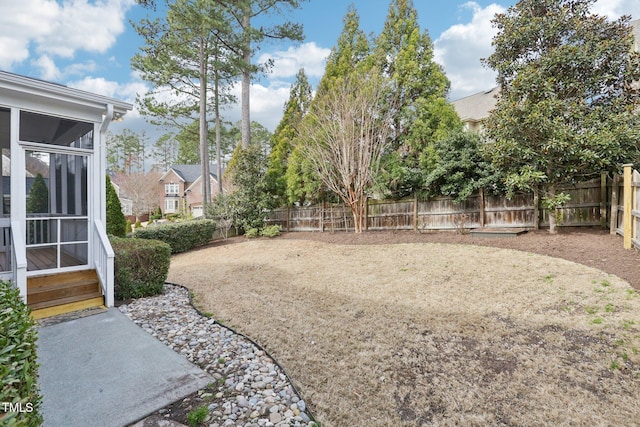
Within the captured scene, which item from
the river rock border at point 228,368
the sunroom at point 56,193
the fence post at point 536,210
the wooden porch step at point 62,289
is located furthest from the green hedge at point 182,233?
the fence post at point 536,210

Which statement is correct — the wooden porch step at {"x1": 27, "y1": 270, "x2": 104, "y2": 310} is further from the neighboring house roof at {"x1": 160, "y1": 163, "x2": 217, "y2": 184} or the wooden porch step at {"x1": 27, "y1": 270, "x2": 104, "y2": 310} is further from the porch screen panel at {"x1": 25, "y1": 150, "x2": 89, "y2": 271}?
the neighboring house roof at {"x1": 160, "y1": 163, "x2": 217, "y2": 184}

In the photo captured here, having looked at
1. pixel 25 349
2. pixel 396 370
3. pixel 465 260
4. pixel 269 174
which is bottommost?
pixel 396 370

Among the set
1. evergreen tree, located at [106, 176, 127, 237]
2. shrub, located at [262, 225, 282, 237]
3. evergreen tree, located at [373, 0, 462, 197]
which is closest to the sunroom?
evergreen tree, located at [106, 176, 127, 237]

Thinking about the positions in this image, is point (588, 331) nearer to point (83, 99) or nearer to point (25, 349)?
point (25, 349)

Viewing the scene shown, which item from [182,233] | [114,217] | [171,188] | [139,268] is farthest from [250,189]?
[171,188]

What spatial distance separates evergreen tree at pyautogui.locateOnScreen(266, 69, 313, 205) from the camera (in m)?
13.2

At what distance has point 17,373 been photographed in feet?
4.44

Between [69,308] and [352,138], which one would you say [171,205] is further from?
[69,308]

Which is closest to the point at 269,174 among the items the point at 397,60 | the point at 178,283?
the point at 397,60

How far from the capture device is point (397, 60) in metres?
10.8

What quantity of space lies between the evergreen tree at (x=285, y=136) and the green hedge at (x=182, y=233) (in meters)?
3.11

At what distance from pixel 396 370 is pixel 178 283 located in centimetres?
488

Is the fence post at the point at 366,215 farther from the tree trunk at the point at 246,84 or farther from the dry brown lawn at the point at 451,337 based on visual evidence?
the tree trunk at the point at 246,84

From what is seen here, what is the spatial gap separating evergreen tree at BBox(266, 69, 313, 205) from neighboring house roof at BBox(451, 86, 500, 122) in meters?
A: 8.55
